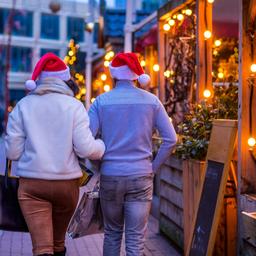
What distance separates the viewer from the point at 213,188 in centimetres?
471

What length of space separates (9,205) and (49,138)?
721 mm

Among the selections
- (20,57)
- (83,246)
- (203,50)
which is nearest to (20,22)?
(20,57)

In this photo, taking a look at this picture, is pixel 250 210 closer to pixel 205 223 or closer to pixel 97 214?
pixel 205 223

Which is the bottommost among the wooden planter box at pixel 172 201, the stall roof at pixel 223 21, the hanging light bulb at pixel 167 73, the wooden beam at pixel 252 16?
the wooden planter box at pixel 172 201

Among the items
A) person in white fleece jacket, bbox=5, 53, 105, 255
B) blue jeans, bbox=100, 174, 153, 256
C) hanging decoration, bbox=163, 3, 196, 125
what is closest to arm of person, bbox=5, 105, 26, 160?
person in white fleece jacket, bbox=5, 53, 105, 255

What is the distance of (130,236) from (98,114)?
913 mm

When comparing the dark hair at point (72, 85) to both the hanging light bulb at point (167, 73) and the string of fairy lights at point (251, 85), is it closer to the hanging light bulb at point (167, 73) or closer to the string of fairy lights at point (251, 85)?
the string of fairy lights at point (251, 85)

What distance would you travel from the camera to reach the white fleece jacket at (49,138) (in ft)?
13.1

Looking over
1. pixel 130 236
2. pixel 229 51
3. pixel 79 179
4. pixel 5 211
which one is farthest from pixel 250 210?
pixel 229 51

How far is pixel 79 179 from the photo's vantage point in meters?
4.25

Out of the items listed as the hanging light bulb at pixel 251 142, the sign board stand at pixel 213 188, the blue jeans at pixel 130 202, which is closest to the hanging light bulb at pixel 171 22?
the sign board stand at pixel 213 188

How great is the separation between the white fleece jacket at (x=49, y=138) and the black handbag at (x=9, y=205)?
29 centimetres

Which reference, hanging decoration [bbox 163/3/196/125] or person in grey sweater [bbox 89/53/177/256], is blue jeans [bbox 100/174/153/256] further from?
hanging decoration [bbox 163/3/196/125]

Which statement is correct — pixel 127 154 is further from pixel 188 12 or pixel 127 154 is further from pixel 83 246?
pixel 188 12
